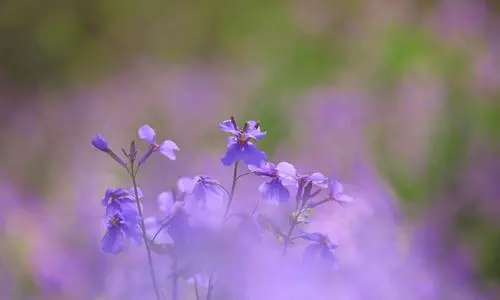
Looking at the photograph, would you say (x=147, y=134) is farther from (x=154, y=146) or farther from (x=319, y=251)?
(x=319, y=251)

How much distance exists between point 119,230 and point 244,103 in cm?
136

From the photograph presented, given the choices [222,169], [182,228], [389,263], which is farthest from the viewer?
[222,169]

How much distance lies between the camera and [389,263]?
907 mm

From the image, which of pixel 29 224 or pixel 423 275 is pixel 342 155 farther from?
pixel 29 224

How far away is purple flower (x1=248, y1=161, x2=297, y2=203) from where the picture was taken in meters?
0.54

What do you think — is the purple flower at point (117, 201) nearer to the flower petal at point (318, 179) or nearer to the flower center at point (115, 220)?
the flower center at point (115, 220)

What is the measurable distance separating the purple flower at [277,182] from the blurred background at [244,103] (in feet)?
1.56

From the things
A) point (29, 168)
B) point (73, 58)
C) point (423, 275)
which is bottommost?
point (423, 275)

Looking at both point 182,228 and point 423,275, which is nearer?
point 182,228

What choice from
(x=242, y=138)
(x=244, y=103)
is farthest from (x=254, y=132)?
(x=244, y=103)

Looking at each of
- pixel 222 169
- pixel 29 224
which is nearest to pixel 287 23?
pixel 222 169

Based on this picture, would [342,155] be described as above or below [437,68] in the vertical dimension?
below

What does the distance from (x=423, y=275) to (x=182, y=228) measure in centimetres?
71

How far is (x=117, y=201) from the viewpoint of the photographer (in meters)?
0.53
